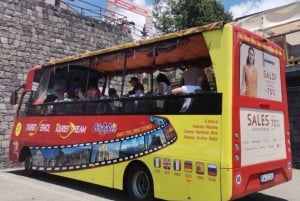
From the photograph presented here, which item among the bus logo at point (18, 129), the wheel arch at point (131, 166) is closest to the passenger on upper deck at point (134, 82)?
the wheel arch at point (131, 166)

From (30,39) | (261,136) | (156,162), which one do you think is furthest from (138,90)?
(30,39)

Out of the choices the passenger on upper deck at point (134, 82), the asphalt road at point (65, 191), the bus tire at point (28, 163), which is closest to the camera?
the asphalt road at point (65, 191)

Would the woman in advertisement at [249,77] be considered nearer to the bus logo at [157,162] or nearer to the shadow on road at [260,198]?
the bus logo at [157,162]

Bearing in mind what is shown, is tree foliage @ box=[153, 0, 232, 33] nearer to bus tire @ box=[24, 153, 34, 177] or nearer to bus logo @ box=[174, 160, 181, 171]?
bus tire @ box=[24, 153, 34, 177]

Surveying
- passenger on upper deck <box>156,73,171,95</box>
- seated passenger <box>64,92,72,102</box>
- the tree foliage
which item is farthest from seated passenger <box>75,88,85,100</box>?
the tree foliage

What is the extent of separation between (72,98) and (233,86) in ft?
15.6

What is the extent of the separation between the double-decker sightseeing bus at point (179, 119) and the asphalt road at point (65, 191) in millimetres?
358

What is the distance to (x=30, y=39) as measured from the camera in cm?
1498

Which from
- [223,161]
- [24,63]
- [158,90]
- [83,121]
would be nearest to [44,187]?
[83,121]

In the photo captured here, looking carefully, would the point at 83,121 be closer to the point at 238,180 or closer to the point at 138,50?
the point at 138,50

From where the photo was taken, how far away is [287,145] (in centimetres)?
792

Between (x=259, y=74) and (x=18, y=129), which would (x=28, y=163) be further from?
(x=259, y=74)

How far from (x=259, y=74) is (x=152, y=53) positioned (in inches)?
78.8

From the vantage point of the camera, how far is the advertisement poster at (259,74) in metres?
6.79
